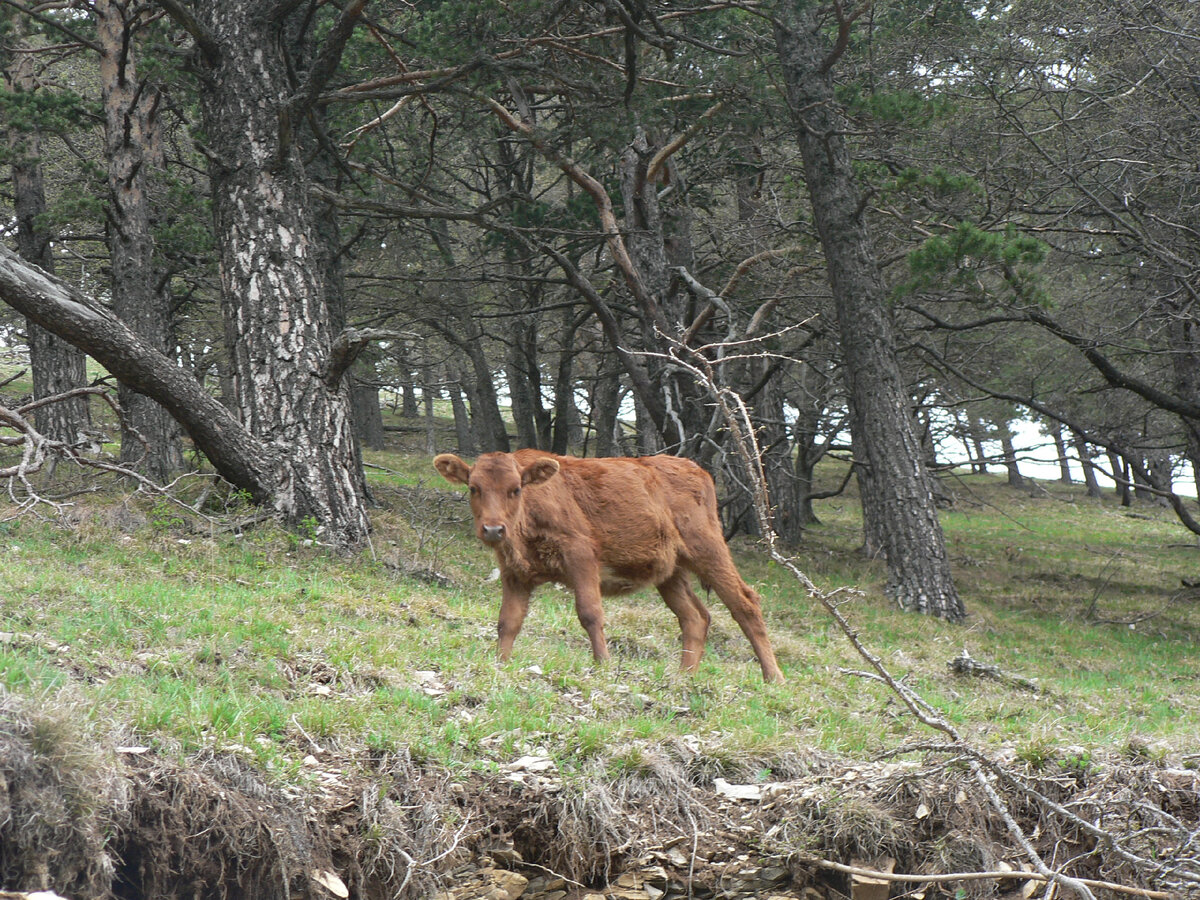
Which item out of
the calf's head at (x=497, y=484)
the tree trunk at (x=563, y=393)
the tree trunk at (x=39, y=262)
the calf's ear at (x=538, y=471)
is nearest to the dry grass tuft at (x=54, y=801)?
the calf's head at (x=497, y=484)

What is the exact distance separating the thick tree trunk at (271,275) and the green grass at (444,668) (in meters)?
1.05

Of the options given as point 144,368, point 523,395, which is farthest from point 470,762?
point 523,395

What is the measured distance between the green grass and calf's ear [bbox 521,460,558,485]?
1334 mm

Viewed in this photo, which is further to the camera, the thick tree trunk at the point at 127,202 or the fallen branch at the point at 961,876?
the thick tree trunk at the point at 127,202

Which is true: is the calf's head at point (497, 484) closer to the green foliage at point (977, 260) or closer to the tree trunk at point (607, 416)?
the green foliage at point (977, 260)

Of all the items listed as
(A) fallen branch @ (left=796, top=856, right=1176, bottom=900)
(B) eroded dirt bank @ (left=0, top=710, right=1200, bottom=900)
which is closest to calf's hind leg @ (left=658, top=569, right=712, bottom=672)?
(B) eroded dirt bank @ (left=0, top=710, right=1200, bottom=900)

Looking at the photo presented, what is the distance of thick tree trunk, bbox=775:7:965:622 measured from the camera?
14.5 metres

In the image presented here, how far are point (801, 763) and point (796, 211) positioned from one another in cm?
1428

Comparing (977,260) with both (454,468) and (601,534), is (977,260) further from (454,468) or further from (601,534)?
(454,468)

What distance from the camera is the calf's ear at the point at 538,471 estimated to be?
7969 mm

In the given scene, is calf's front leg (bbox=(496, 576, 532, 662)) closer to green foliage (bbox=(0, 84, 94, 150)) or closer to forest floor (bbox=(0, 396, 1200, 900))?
Answer: forest floor (bbox=(0, 396, 1200, 900))

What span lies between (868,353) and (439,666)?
9.79m

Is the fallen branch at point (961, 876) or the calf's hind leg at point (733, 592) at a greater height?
the calf's hind leg at point (733, 592)

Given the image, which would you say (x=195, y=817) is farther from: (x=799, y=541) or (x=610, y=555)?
(x=799, y=541)
